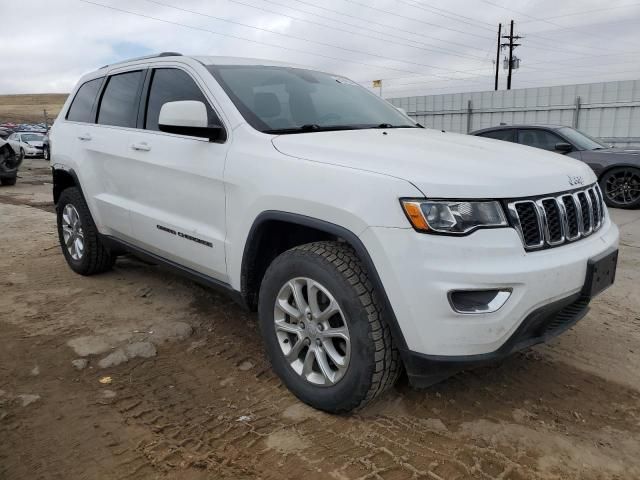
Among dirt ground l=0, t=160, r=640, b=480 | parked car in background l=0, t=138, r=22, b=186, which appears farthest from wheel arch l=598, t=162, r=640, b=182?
parked car in background l=0, t=138, r=22, b=186

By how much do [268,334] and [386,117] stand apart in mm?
1763

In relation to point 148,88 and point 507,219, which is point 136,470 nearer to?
point 507,219

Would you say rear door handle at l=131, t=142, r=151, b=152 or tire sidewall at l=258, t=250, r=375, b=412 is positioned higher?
rear door handle at l=131, t=142, r=151, b=152

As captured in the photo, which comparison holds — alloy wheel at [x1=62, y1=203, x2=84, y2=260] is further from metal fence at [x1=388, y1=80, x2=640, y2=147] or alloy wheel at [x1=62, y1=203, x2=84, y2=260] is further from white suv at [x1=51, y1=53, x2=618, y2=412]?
metal fence at [x1=388, y1=80, x2=640, y2=147]

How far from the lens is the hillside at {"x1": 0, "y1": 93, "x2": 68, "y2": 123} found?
76.3 metres

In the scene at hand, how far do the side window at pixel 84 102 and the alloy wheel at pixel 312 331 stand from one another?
2.85 meters

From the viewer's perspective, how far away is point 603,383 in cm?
301

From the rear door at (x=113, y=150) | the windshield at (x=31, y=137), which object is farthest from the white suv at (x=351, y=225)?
the windshield at (x=31, y=137)

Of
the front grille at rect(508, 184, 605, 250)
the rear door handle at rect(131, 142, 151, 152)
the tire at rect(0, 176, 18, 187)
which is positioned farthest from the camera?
the tire at rect(0, 176, 18, 187)

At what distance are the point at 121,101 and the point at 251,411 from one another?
8.85 feet

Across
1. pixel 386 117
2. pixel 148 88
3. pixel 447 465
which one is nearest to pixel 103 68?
pixel 148 88

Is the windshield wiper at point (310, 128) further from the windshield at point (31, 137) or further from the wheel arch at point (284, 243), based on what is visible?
the windshield at point (31, 137)

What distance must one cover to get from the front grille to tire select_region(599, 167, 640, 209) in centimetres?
698

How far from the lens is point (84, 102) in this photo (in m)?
4.80
